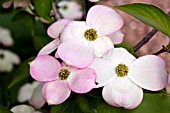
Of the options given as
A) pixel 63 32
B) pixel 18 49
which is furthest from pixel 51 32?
pixel 18 49

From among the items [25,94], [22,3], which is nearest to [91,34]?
[22,3]

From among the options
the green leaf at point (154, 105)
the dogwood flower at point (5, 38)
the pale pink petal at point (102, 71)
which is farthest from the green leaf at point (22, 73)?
the dogwood flower at point (5, 38)

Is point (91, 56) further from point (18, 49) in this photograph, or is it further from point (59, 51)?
point (18, 49)

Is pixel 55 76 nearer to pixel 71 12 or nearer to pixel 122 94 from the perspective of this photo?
pixel 122 94

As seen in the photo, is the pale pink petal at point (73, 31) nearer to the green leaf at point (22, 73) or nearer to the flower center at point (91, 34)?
the flower center at point (91, 34)

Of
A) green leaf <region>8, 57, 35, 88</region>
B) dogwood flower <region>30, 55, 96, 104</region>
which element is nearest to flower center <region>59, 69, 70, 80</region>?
dogwood flower <region>30, 55, 96, 104</region>

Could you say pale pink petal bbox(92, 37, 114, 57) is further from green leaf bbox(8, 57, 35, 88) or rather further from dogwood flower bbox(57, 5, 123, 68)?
green leaf bbox(8, 57, 35, 88)
